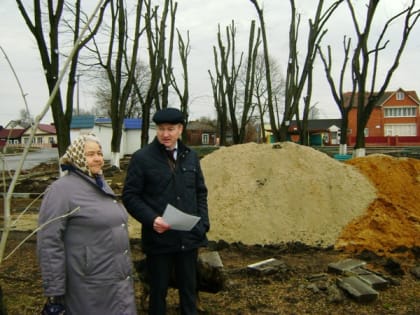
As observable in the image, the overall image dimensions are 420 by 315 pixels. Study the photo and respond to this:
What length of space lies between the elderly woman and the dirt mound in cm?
462

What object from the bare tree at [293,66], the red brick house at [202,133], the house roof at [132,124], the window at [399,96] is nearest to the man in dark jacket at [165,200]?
the bare tree at [293,66]

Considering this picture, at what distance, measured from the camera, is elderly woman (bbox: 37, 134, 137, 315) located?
2334 mm

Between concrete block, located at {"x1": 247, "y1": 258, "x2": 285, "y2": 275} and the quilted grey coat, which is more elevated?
the quilted grey coat

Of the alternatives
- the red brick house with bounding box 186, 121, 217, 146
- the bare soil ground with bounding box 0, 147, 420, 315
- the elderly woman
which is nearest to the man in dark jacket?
the elderly woman

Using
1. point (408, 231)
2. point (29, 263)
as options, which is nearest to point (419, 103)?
point (408, 231)

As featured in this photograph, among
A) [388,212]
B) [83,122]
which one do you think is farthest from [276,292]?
[83,122]

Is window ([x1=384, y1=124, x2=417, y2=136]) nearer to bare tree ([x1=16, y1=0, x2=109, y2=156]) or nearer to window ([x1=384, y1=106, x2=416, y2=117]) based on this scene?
window ([x1=384, y1=106, x2=416, y2=117])

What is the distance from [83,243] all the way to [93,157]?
472 mm

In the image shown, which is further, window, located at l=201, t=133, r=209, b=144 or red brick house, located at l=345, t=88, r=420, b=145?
window, located at l=201, t=133, r=209, b=144

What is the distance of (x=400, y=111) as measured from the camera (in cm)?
5209

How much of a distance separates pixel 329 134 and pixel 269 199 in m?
45.9

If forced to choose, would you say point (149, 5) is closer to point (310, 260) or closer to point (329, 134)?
point (310, 260)

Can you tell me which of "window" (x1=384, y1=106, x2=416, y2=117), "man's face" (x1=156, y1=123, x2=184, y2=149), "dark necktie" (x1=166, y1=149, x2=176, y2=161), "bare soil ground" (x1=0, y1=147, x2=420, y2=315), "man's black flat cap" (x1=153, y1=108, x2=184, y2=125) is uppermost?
"window" (x1=384, y1=106, x2=416, y2=117)

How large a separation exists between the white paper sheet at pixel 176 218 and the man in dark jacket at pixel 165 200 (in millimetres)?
87
